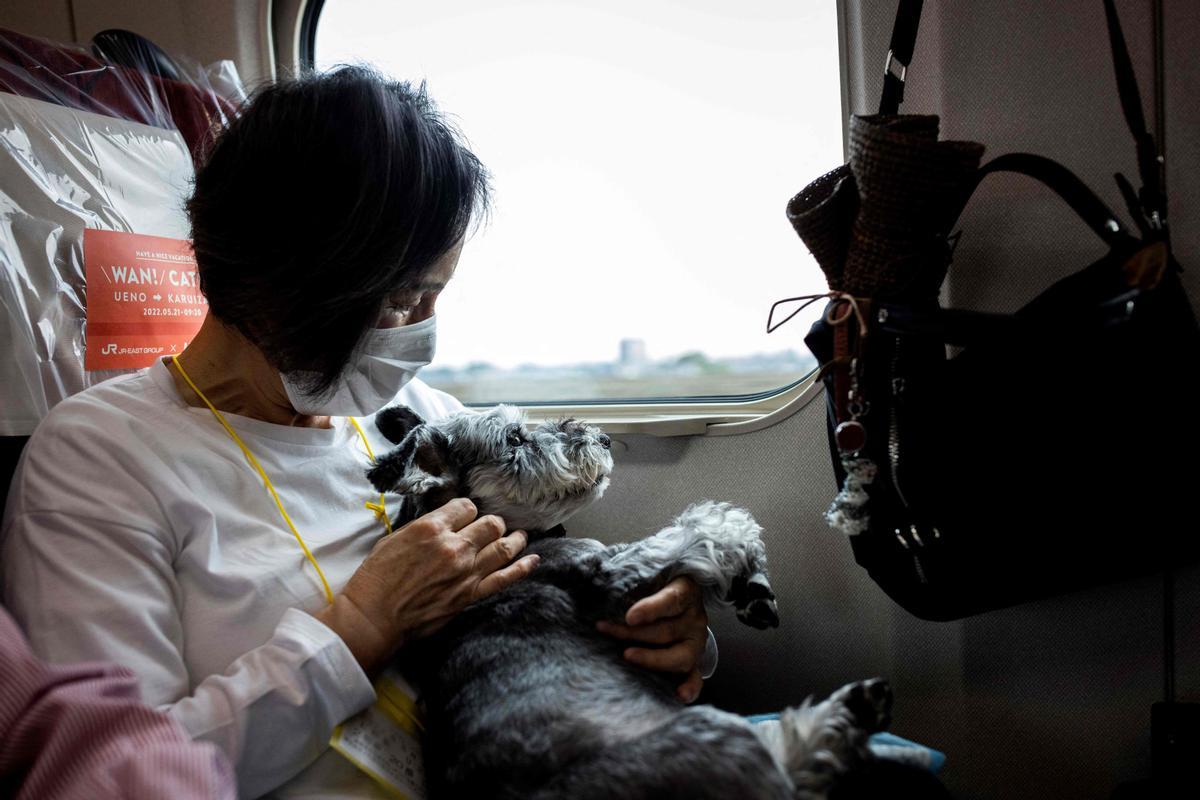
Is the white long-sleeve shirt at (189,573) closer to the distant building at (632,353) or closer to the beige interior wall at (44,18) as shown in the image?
the distant building at (632,353)

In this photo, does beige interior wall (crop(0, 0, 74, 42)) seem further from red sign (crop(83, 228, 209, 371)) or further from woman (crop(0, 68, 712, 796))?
woman (crop(0, 68, 712, 796))

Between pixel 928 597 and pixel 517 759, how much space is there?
28.7 inches

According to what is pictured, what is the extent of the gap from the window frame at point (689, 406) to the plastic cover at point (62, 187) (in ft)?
1.40

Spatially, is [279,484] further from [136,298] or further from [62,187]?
[62,187]

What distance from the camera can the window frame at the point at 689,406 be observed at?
1.62 m

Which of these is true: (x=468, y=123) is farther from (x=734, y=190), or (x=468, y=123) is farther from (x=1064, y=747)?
(x=1064, y=747)

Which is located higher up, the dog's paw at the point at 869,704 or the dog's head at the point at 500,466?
the dog's head at the point at 500,466

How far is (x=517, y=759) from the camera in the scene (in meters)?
1.00

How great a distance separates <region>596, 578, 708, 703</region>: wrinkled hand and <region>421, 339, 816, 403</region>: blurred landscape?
29.6 inches

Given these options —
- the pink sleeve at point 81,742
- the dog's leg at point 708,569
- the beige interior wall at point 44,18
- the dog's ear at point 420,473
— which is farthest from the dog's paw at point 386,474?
the beige interior wall at point 44,18

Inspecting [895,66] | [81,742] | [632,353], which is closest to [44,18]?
[632,353]

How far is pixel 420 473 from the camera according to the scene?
1423 mm

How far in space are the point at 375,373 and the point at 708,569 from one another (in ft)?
2.37

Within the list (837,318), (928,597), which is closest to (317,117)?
(837,318)
